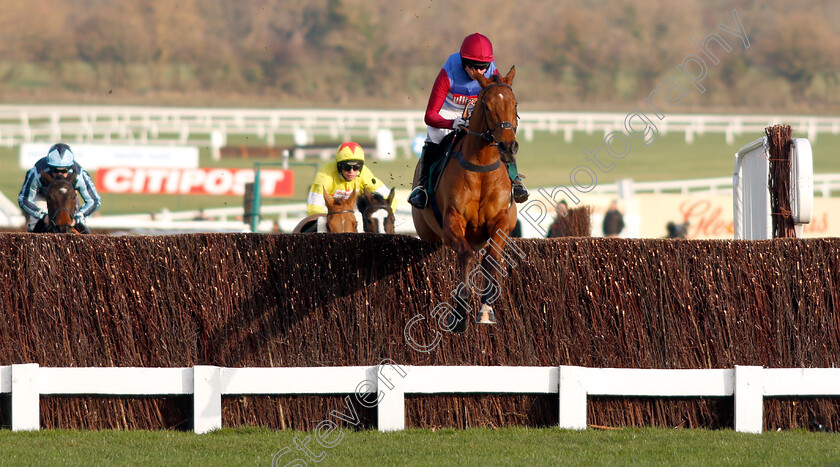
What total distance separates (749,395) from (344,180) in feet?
14.4

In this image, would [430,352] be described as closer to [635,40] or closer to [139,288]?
[139,288]

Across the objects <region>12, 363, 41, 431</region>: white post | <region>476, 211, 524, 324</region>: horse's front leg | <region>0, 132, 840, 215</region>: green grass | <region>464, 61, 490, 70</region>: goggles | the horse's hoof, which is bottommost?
<region>12, 363, 41, 431</region>: white post

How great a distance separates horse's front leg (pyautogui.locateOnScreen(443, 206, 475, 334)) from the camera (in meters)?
6.34

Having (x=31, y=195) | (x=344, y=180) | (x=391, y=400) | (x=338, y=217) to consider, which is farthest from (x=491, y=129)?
(x=31, y=195)

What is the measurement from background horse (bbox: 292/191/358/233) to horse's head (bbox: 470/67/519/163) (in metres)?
2.71

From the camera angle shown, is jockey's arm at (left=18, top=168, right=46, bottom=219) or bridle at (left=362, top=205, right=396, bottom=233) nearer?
jockey's arm at (left=18, top=168, right=46, bottom=219)

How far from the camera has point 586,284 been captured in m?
6.66

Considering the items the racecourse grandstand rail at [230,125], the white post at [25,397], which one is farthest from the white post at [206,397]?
the racecourse grandstand rail at [230,125]

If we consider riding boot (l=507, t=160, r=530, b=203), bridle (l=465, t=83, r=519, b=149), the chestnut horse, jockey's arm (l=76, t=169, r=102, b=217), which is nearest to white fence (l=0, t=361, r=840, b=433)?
the chestnut horse

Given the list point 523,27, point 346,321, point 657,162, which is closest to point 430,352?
point 346,321

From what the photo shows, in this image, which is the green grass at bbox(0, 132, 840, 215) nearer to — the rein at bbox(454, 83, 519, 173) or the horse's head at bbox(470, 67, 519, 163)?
the rein at bbox(454, 83, 519, 173)

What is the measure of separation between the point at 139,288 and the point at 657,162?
3223 cm

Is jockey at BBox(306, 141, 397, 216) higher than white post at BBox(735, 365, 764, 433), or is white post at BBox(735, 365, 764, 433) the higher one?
jockey at BBox(306, 141, 397, 216)

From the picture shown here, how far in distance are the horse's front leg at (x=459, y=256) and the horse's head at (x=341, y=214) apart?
2.44 metres
